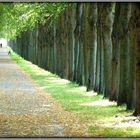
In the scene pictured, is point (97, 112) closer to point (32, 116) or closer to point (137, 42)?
point (32, 116)

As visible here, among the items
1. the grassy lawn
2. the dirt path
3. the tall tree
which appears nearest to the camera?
the dirt path

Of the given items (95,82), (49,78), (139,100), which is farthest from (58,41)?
(139,100)

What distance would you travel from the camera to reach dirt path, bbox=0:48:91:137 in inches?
486

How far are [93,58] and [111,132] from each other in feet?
28.8

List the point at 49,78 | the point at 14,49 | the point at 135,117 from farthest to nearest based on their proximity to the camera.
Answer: the point at 14,49 → the point at 49,78 → the point at 135,117

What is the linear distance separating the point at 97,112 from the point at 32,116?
5.20 feet

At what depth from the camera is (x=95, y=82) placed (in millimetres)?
20031

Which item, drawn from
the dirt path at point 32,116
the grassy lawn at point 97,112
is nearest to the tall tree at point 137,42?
the grassy lawn at point 97,112

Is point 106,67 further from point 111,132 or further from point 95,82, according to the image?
point 111,132

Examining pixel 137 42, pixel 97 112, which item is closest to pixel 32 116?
pixel 97 112

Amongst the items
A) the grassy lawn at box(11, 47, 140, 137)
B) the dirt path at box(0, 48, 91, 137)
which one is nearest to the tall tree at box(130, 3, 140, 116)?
the grassy lawn at box(11, 47, 140, 137)

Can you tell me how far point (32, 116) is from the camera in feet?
48.1

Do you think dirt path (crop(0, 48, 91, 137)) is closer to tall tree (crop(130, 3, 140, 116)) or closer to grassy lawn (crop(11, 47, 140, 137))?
grassy lawn (crop(11, 47, 140, 137))

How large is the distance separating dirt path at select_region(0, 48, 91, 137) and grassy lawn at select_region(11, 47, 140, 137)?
0.29 metres
